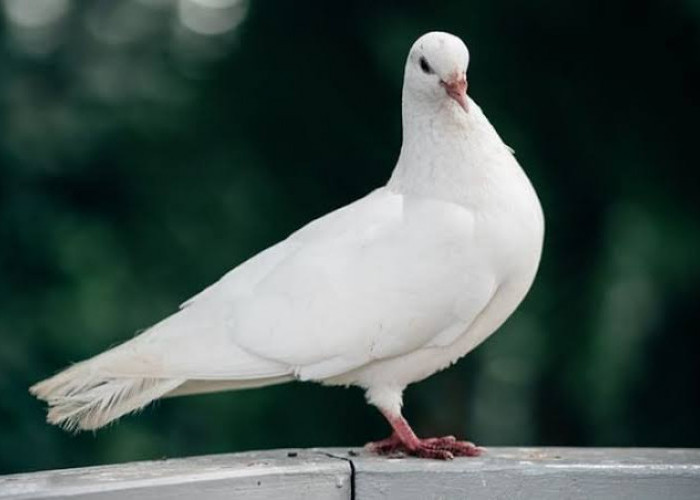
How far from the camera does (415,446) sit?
4.69 m

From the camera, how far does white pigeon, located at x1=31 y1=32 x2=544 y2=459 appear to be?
4.66 m

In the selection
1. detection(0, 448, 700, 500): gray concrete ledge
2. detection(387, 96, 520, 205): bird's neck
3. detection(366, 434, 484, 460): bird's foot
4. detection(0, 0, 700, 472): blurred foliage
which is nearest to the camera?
detection(0, 448, 700, 500): gray concrete ledge

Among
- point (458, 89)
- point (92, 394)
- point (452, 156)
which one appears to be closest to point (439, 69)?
point (458, 89)

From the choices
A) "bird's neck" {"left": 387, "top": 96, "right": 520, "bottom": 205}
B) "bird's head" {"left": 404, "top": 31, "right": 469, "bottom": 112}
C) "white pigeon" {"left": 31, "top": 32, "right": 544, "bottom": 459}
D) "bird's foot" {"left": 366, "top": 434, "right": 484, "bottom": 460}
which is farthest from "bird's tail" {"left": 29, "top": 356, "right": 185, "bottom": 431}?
"bird's head" {"left": 404, "top": 31, "right": 469, "bottom": 112}

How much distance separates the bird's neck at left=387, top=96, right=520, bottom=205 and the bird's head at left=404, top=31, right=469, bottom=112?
0.15 feet

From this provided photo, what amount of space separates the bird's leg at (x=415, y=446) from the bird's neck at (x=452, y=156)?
68cm

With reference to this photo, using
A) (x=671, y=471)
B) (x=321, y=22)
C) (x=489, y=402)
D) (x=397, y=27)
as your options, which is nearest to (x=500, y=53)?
(x=397, y=27)

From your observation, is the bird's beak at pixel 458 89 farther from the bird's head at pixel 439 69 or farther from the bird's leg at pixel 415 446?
the bird's leg at pixel 415 446

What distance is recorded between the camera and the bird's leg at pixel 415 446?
466 centimetres

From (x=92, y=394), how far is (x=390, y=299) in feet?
2.96

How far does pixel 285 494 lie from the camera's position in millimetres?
4188

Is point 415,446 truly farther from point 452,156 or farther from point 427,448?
point 452,156

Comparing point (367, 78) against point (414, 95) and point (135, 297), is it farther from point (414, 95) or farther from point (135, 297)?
point (414, 95)

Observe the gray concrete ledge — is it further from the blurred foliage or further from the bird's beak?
the blurred foliage
